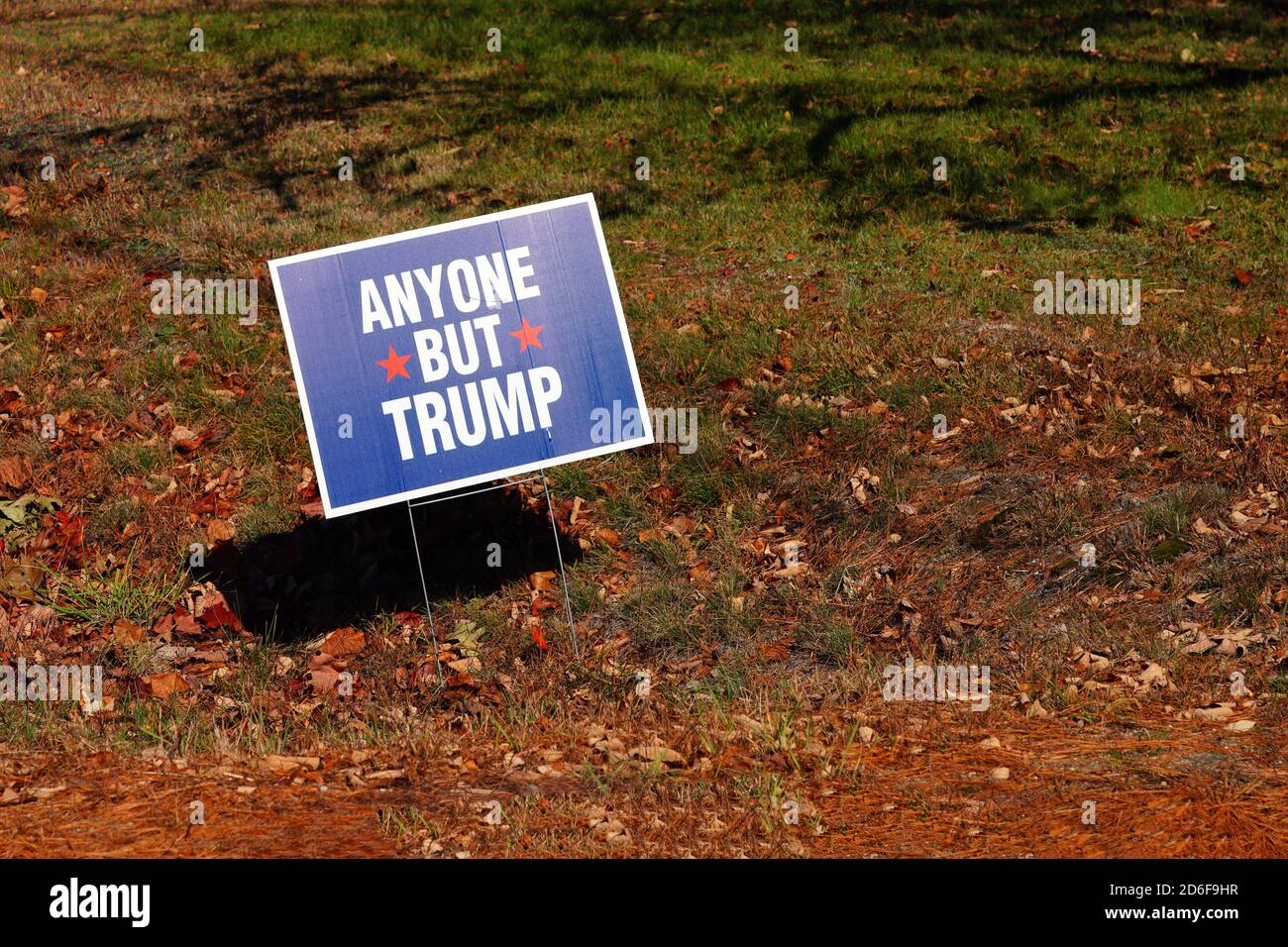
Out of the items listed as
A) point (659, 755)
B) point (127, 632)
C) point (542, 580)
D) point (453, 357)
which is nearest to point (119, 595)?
point (127, 632)

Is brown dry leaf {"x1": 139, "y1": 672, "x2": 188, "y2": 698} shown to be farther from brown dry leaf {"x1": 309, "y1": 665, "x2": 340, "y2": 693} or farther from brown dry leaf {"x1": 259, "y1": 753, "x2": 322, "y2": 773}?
brown dry leaf {"x1": 259, "y1": 753, "x2": 322, "y2": 773}

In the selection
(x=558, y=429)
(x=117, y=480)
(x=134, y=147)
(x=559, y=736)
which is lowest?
(x=559, y=736)

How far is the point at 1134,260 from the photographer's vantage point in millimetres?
10109

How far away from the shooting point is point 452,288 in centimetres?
630

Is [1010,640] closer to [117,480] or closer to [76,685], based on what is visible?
[76,685]

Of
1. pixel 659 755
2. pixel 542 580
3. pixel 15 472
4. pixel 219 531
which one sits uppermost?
pixel 15 472

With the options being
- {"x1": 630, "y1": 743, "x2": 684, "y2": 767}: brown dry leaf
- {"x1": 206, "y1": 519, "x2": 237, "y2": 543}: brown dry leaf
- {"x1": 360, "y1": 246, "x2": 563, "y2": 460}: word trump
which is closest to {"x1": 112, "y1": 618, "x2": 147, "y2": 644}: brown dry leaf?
{"x1": 206, "y1": 519, "x2": 237, "y2": 543}: brown dry leaf

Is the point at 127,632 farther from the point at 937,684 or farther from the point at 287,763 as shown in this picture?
the point at 937,684

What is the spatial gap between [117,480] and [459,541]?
244cm

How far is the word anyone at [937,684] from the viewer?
599 cm

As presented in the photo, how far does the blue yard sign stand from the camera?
20.4ft

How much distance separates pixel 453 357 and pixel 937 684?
9.68 feet

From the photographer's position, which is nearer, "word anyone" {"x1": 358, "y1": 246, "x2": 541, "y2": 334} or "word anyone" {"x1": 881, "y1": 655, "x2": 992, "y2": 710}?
"word anyone" {"x1": 881, "y1": 655, "x2": 992, "y2": 710}

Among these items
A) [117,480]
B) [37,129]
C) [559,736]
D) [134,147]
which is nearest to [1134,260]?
[559,736]
